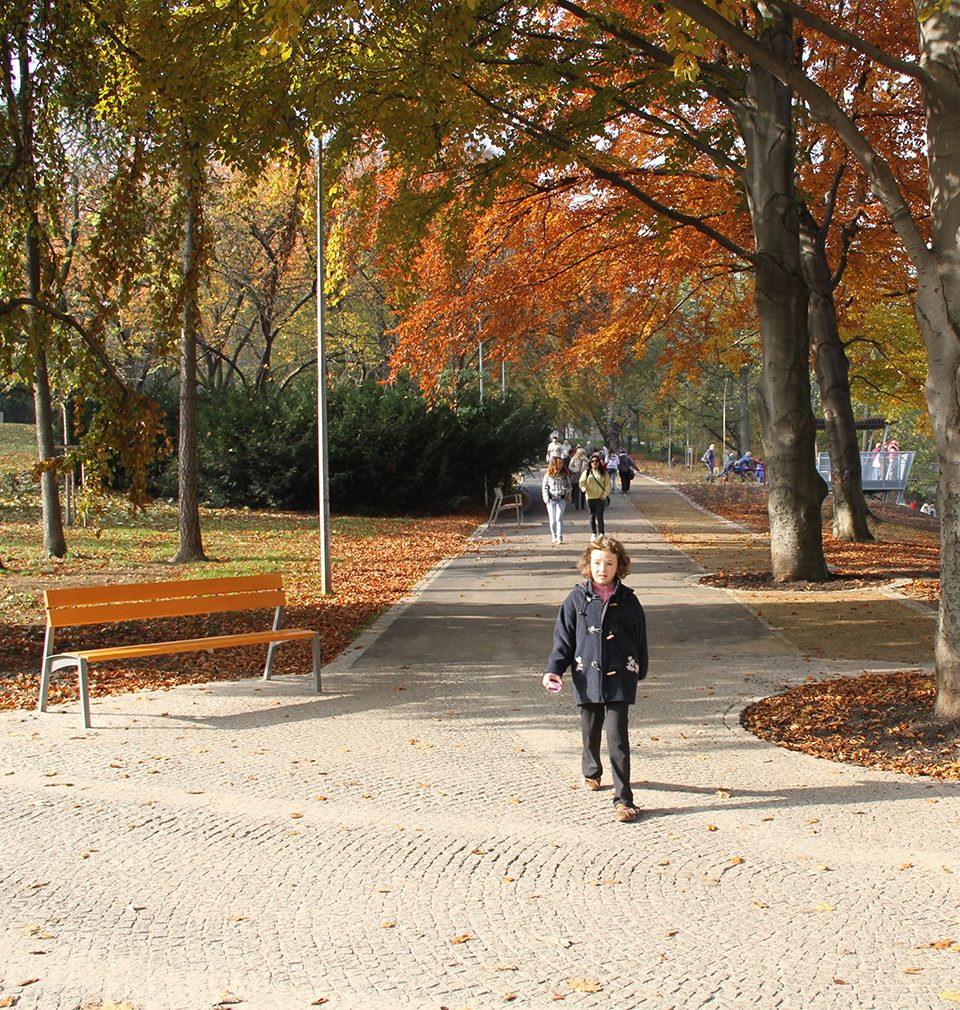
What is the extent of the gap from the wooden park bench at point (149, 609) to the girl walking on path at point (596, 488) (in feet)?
41.3

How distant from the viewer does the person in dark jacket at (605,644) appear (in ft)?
20.7

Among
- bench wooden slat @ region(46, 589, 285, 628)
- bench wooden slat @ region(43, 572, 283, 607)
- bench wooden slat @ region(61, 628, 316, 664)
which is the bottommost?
bench wooden slat @ region(61, 628, 316, 664)

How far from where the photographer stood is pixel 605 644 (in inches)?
249

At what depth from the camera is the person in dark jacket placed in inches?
248

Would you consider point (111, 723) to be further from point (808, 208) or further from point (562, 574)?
point (808, 208)

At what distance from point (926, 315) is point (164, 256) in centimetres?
707

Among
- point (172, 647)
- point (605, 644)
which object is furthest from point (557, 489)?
point (605, 644)

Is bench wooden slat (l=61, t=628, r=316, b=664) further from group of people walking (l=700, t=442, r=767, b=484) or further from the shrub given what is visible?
group of people walking (l=700, t=442, r=767, b=484)

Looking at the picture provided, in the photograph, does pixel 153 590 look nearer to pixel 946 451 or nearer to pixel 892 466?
pixel 946 451

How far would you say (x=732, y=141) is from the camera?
1784 cm

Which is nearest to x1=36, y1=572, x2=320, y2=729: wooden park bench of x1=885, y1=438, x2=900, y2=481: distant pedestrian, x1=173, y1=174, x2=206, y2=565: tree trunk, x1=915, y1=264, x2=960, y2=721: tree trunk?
x1=915, y1=264, x2=960, y2=721: tree trunk

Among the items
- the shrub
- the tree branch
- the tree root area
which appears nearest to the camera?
the tree root area

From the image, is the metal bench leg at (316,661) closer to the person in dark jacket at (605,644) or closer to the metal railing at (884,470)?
the person in dark jacket at (605,644)

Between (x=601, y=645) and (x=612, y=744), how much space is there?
0.50 m
